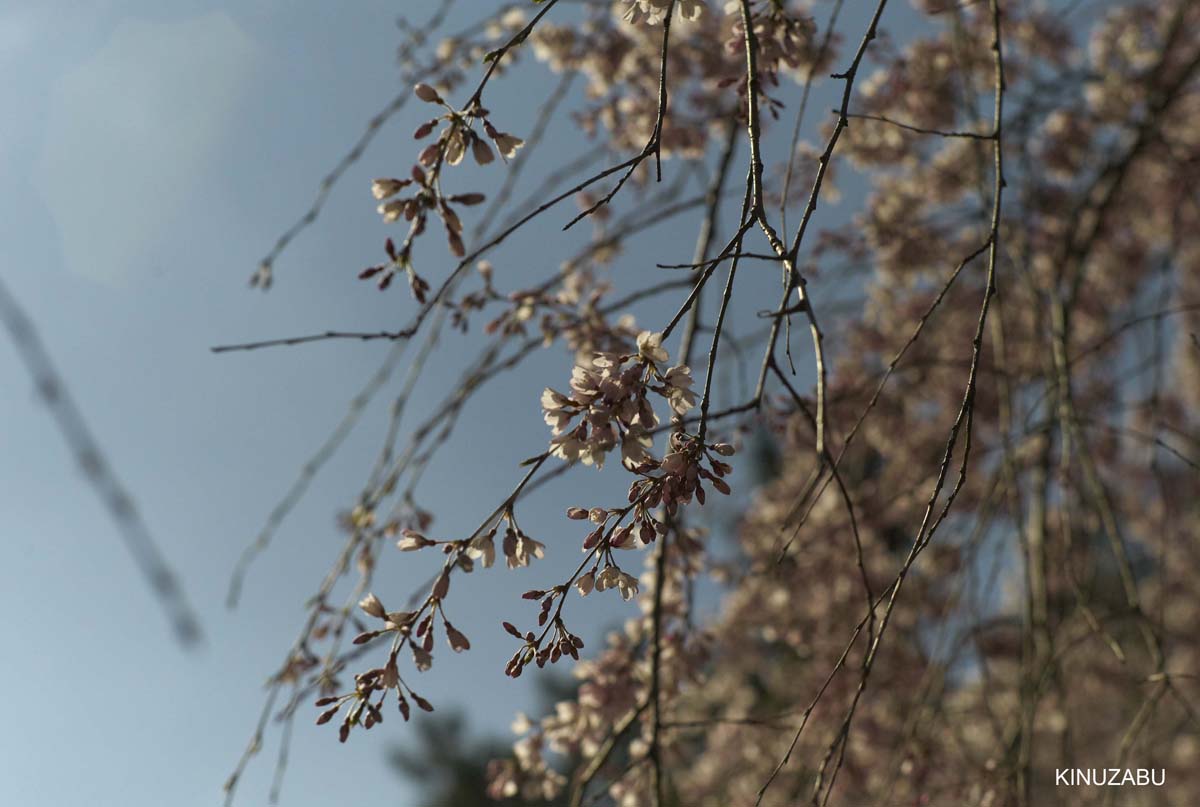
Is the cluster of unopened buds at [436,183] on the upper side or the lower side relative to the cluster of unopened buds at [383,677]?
upper

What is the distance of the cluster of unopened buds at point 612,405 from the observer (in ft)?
3.17

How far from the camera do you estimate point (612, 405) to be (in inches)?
38.3

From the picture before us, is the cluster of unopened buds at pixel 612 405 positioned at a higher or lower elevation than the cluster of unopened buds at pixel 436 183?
lower

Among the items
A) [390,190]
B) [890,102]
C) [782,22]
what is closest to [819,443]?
[390,190]

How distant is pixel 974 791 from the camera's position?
1.86 m

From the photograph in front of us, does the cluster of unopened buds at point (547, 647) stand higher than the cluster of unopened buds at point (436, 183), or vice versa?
the cluster of unopened buds at point (436, 183)

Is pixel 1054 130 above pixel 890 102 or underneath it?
above

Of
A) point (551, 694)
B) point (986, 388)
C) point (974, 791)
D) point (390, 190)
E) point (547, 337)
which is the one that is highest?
point (551, 694)

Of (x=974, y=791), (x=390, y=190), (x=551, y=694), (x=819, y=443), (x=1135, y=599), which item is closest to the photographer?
(x=819, y=443)

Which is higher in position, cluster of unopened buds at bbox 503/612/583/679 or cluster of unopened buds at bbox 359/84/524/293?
cluster of unopened buds at bbox 359/84/524/293

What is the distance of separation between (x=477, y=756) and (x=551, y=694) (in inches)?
69.4

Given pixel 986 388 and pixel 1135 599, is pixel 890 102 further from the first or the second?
pixel 1135 599

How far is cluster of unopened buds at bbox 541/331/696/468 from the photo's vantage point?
0.96m

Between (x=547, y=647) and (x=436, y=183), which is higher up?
(x=436, y=183)
